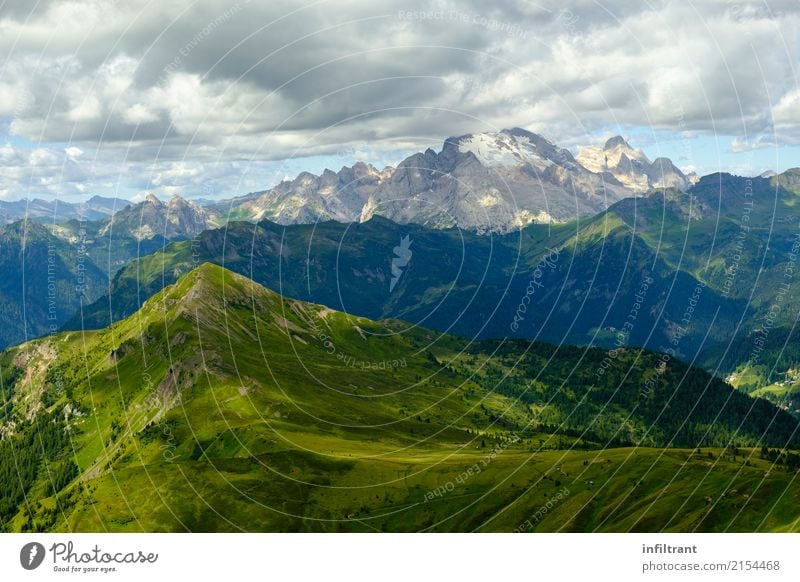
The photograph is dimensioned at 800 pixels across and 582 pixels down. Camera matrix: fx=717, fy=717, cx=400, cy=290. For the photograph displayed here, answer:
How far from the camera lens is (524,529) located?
194625 mm

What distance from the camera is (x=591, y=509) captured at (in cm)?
19912
